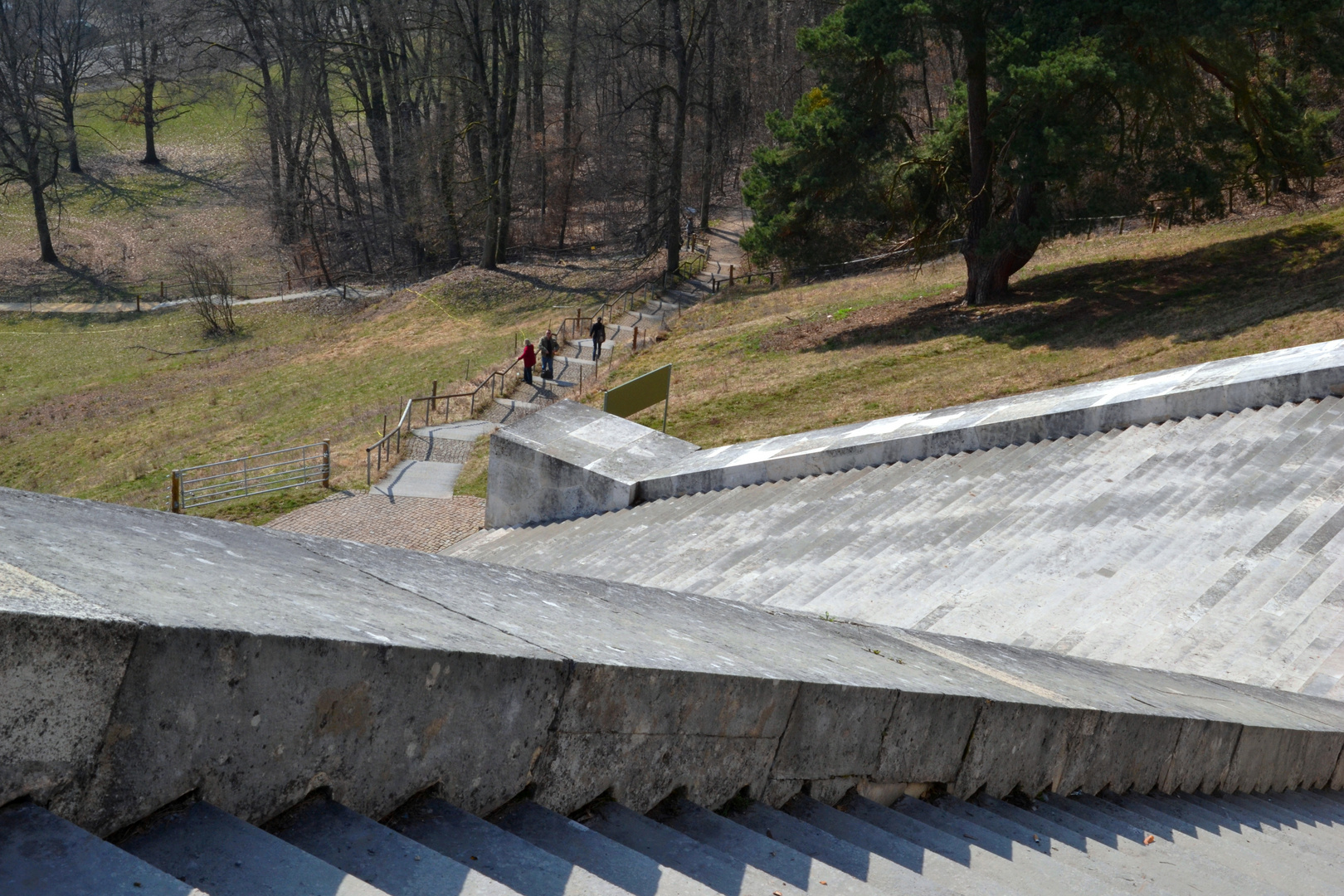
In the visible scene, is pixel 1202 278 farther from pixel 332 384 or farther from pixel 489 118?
pixel 489 118

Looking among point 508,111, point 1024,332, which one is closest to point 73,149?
point 508,111

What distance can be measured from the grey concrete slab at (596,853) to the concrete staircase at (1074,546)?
5346 millimetres

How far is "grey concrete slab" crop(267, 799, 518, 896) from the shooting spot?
1891 millimetres

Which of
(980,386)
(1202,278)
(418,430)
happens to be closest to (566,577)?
(980,386)

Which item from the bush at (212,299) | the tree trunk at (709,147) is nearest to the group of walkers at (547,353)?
the bush at (212,299)

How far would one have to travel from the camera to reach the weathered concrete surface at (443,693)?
70.7 inches

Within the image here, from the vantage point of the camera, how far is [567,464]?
12508 mm

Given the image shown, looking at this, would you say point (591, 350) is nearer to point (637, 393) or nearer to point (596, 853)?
point (637, 393)

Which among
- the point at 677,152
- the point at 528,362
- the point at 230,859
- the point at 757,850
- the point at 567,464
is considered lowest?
the point at 528,362

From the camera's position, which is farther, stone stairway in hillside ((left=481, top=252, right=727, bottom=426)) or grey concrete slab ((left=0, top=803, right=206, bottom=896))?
stone stairway in hillside ((left=481, top=252, right=727, bottom=426))

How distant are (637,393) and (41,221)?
3694cm

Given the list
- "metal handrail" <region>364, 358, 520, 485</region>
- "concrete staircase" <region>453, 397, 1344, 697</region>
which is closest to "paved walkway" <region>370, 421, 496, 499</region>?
"metal handrail" <region>364, 358, 520, 485</region>

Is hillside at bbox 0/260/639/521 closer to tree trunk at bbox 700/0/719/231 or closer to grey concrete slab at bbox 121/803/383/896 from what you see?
tree trunk at bbox 700/0/719/231

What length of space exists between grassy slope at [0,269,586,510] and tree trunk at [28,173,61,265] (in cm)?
567
